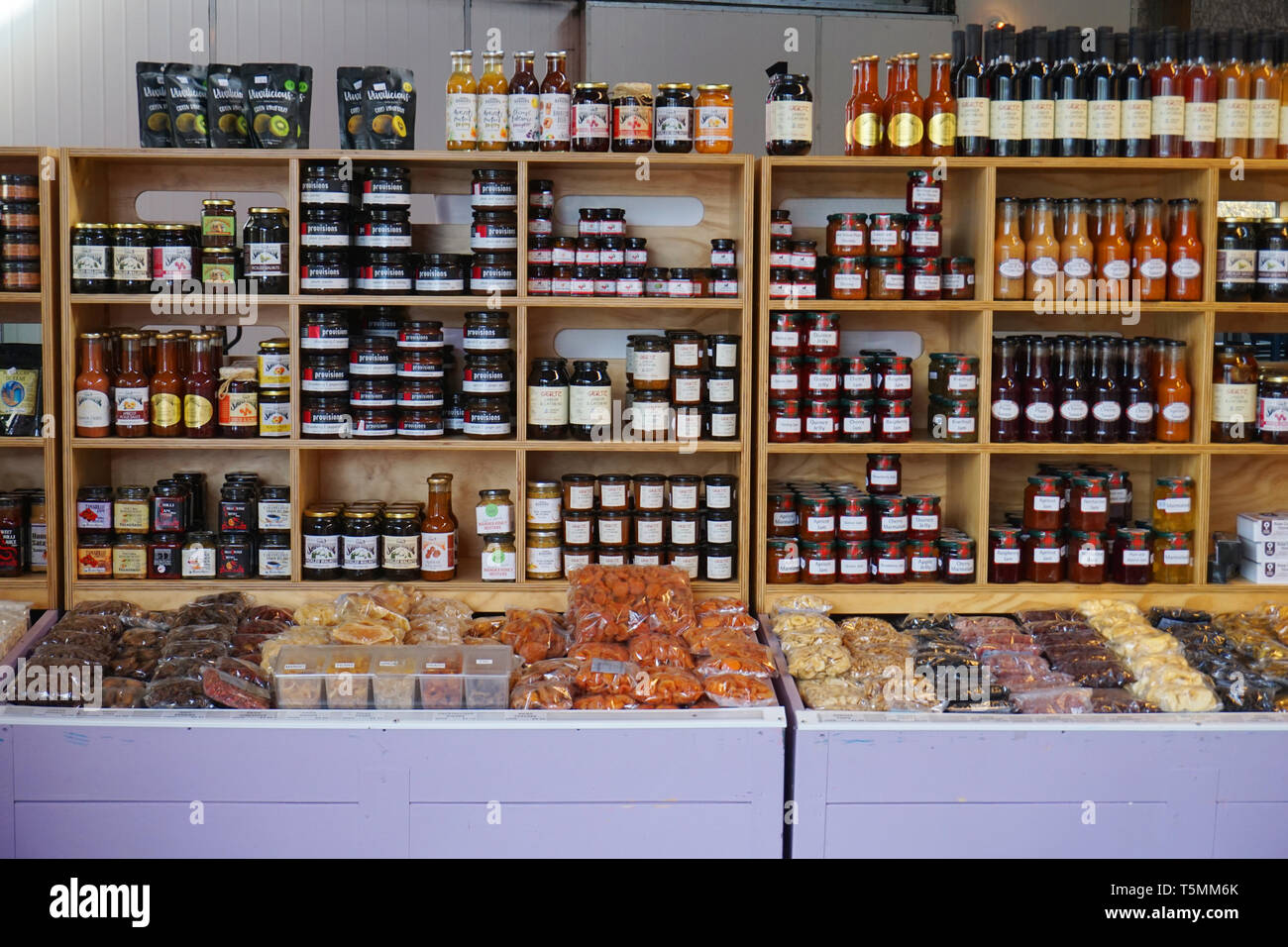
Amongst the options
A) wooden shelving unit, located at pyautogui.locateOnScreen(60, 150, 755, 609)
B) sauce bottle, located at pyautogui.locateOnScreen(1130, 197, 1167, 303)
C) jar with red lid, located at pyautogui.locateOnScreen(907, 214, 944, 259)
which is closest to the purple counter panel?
wooden shelving unit, located at pyautogui.locateOnScreen(60, 150, 755, 609)

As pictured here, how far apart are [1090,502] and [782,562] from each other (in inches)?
31.6

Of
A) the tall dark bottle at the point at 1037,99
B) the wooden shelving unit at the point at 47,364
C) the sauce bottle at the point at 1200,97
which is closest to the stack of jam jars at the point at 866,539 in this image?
the tall dark bottle at the point at 1037,99

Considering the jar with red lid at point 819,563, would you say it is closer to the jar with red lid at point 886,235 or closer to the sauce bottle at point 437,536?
the jar with red lid at point 886,235

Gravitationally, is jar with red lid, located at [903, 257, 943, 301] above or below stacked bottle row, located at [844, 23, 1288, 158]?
below

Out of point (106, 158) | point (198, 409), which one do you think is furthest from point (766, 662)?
point (106, 158)

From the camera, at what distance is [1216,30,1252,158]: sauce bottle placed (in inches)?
132

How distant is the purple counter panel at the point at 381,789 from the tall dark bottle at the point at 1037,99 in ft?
5.49

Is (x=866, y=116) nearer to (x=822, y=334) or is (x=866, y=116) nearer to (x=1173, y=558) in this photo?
(x=822, y=334)

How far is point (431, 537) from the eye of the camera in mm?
3494

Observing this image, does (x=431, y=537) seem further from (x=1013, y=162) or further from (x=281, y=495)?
(x=1013, y=162)

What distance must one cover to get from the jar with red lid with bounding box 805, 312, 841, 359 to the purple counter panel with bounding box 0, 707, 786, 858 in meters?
1.16

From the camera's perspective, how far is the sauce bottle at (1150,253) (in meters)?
3.39

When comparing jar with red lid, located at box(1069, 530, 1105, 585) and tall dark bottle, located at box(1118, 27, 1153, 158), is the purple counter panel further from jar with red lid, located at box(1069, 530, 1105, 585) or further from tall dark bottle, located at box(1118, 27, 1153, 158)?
tall dark bottle, located at box(1118, 27, 1153, 158)

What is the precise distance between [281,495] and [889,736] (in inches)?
66.4
